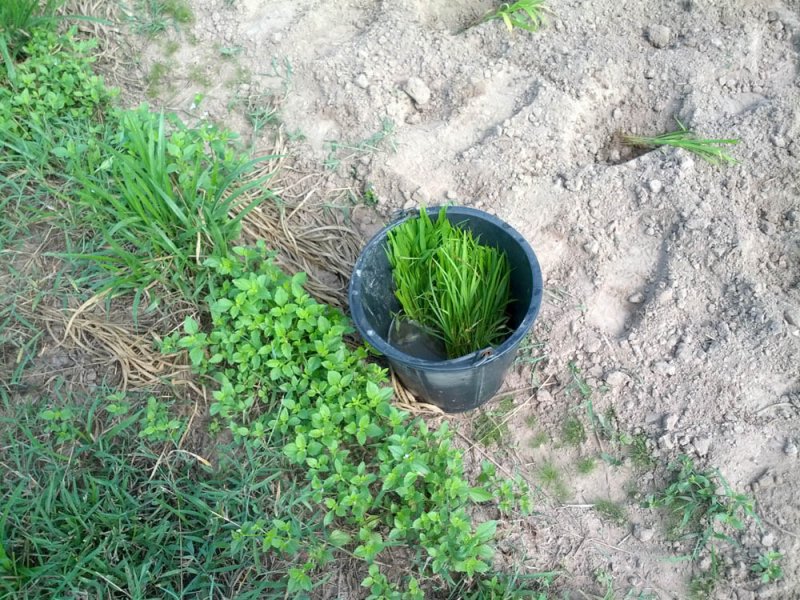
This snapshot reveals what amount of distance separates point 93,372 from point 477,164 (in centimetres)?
153

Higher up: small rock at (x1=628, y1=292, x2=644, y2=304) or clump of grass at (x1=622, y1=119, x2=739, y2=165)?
clump of grass at (x1=622, y1=119, x2=739, y2=165)

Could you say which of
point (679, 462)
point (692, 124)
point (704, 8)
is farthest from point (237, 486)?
point (704, 8)

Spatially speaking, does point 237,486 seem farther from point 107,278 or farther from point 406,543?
point 107,278

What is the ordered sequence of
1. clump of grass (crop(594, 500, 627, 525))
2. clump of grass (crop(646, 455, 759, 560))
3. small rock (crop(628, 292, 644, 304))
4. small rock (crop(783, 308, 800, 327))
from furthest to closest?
small rock (crop(628, 292, 644, 304)) < small rock (crop(783, 308, 800, 327)) < clump of grass (crop(594, 500, 627, 525)) < clump of grass (crop(646, 455, 759, 560))

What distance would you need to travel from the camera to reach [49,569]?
1.75m

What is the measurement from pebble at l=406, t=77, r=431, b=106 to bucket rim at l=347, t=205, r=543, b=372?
0.73m

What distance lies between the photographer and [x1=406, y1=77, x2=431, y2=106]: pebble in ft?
8.21

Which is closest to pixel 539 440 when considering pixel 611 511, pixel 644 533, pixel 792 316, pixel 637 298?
pixel 611 511

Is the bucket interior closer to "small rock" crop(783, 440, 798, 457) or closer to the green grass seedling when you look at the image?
the green grass seedling

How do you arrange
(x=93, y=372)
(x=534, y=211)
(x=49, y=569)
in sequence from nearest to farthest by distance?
(x=49, y=569)
(x=93, y=372)
(x=534, y=211)

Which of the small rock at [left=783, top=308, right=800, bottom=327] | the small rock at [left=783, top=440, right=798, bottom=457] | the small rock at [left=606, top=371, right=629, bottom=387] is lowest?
the small rock at [left=783, top=440, right=798, bottom=457]

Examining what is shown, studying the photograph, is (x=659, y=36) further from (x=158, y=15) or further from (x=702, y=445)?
(x=158, y=15)

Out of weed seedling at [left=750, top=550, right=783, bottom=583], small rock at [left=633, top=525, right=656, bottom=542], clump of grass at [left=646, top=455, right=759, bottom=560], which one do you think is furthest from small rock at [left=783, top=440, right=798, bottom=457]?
small rock at [left=633, top=525, right=656, bottom=542]

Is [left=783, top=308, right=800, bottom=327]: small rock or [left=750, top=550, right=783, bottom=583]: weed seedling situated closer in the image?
[left=750, top=550, right=783, bottom=583]: weed seedling
